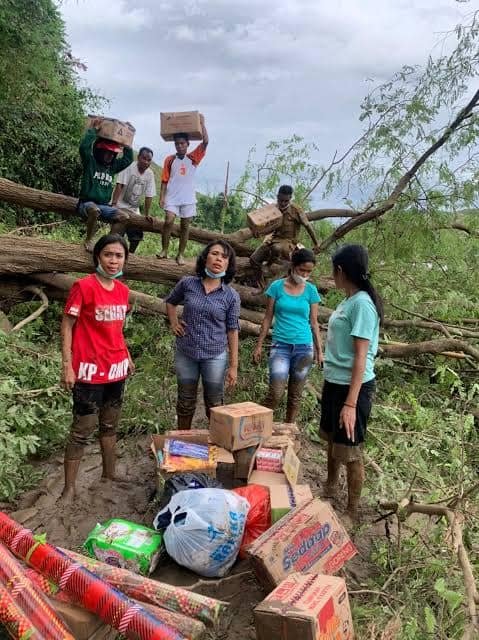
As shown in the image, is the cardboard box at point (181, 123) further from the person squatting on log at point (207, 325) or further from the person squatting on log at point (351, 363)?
the person squatting on log at point (351, 363)


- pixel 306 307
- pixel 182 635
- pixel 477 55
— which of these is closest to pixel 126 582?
pixel 182 635

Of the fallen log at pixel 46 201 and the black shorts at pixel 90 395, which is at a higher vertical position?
the fallen log at pixel 46 201

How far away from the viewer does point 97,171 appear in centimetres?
514

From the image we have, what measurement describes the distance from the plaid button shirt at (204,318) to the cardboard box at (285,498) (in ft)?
3.36

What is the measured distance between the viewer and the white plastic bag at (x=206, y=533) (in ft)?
7.76

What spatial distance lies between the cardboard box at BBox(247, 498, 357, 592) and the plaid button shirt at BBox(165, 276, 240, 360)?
4.09ft

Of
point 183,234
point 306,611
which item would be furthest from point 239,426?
point 183,234

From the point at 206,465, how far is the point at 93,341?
99cm

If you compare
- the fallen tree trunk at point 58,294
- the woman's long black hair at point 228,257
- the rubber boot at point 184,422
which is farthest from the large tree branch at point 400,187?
the rubber boot at point 184,422

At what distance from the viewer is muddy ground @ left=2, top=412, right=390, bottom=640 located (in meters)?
2.40

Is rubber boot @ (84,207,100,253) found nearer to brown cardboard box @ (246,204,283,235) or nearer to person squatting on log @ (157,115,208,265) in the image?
person squatting on log @ (157,115,208,265)

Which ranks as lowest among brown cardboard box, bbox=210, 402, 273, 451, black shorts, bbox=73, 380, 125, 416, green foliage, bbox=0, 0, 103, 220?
brown cardboard box, bbox=210, 402, 273, 451

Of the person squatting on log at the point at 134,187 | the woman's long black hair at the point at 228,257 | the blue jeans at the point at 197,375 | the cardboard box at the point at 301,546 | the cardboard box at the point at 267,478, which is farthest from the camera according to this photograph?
the person squatting on log at the point at 134,187

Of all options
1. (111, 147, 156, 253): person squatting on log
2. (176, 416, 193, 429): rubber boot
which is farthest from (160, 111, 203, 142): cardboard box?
(176, 416, 193, 429): rubber boot
